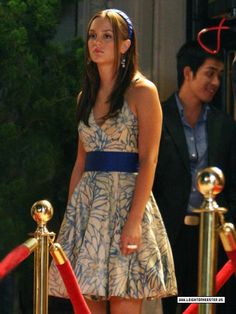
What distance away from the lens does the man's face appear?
7199 millimetres

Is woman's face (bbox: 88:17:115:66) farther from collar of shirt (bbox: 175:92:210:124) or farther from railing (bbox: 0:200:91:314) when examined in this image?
collar of shirt (bbox: 175:92:210:124)

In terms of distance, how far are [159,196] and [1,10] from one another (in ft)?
4.93

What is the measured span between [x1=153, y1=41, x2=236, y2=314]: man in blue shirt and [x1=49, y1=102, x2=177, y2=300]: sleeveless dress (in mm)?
1106

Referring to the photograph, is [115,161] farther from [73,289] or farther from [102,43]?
[73,289]

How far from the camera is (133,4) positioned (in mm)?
8320

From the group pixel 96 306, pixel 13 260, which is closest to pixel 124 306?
pixel 96 306

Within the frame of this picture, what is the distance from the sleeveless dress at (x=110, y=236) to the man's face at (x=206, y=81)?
136 centimetres

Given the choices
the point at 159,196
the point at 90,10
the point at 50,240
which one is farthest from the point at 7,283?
the point at 50,240

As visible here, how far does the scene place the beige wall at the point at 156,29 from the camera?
27.1 ft

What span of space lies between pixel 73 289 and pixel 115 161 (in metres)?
0.80

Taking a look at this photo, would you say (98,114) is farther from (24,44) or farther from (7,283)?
(7,283)

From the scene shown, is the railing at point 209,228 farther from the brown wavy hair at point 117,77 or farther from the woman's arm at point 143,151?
the brown wavy hair at point 117,77

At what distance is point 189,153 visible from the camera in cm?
707

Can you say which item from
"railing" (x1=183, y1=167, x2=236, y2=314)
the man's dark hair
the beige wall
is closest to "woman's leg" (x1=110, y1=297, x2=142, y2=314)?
"railing" (x1=183, y1=167, x2=236, y2=314)
